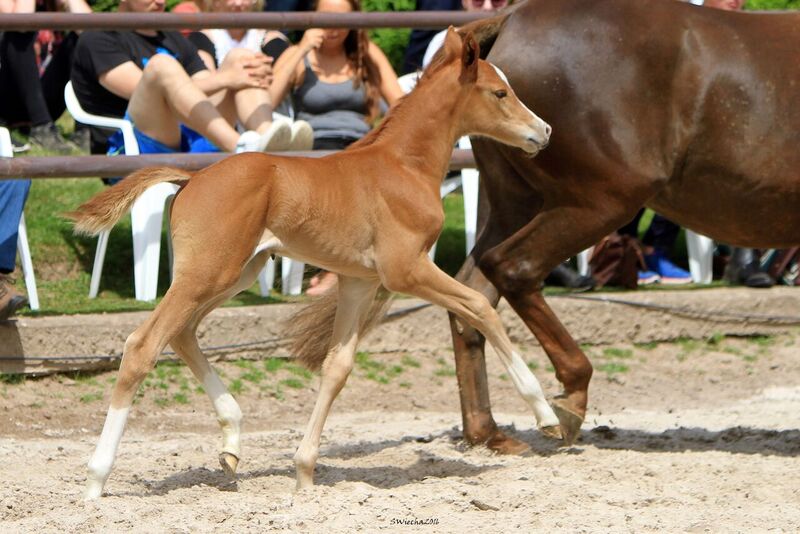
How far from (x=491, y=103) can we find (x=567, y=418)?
1.40 metres

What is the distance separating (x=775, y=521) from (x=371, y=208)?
1695mm

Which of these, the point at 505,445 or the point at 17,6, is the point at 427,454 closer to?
the point at 505,445

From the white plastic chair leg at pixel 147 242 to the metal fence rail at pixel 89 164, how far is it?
0.87 meters

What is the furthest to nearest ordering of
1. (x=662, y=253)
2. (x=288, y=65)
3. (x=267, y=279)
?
(x=662, y=253)
(x=288, y=65)
(x=267, y=279)

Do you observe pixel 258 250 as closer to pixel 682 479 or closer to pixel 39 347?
pixel 682 479

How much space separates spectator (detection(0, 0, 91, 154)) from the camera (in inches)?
340

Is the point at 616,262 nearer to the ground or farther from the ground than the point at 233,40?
nearer to the ground

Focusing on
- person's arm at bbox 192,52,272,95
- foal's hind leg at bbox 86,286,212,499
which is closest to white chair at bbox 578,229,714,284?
person's arm at bbox 192,52,272,95

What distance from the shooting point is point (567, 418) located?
17.7 feet

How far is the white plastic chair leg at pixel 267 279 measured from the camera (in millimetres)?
7223

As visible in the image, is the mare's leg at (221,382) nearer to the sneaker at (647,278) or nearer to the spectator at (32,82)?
the sneaker at (647,278)

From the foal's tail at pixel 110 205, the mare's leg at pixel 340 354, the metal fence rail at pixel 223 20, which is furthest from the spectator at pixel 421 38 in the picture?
the foal's tail at pixel 110 205

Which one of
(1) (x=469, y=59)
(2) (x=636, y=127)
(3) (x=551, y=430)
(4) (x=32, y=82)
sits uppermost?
(1) (x=469, y=59)

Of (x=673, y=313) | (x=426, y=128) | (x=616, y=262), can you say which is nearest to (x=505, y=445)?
(x=426, y=128)
